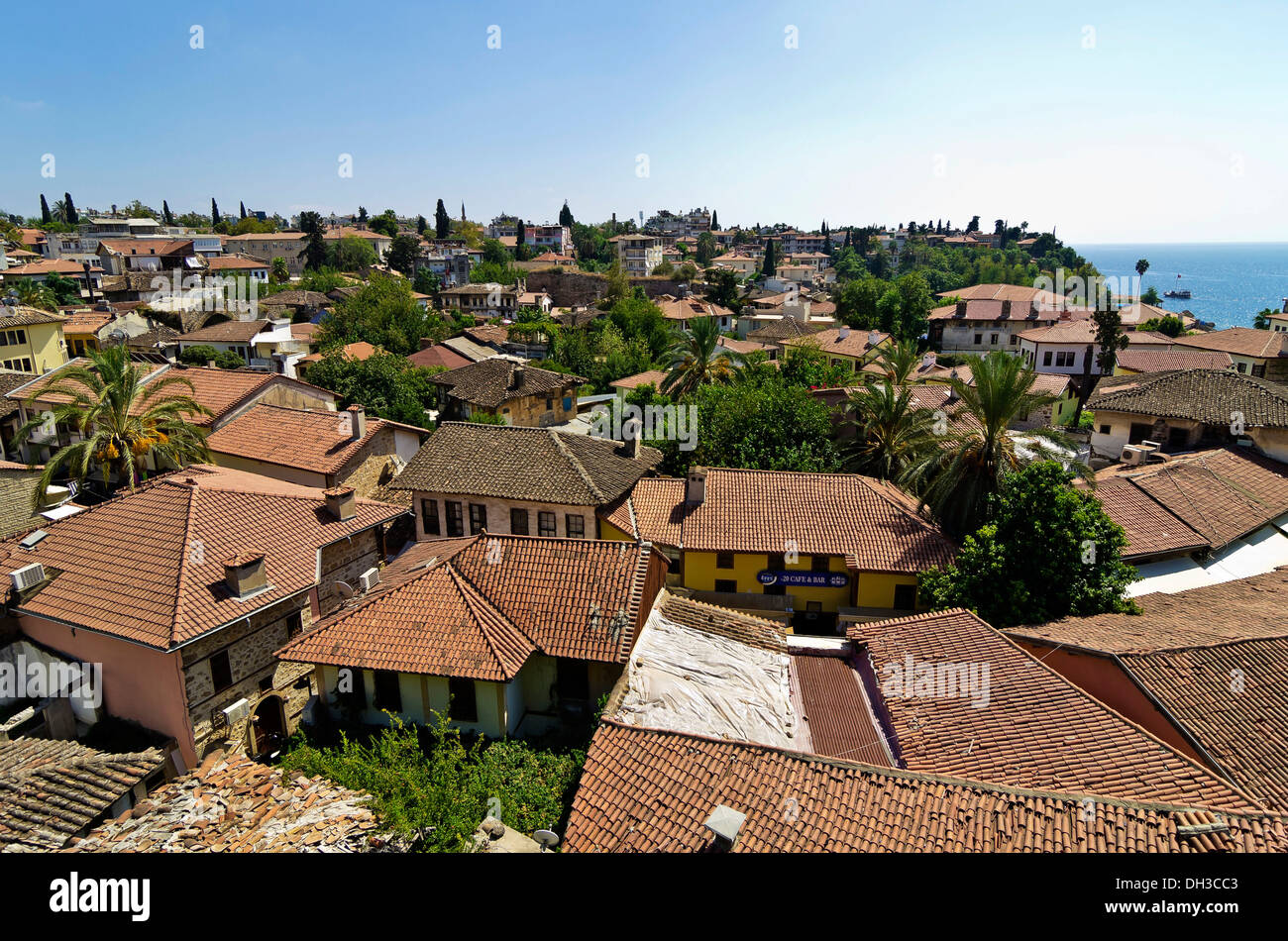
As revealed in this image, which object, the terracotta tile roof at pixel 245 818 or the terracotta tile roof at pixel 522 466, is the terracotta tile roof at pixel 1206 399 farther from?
the terracotta tile roof at pixel 245 818

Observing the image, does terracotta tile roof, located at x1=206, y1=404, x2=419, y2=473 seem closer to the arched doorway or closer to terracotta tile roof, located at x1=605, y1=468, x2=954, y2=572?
terracotta tile roof, located at x1=605, y1=468, x2=954, y2=572

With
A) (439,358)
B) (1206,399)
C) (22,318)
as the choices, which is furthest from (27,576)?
(1206,399)

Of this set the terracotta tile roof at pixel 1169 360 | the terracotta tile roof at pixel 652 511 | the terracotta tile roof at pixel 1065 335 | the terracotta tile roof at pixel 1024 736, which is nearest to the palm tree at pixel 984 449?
the terracotta tile roof at pixel 1024 736

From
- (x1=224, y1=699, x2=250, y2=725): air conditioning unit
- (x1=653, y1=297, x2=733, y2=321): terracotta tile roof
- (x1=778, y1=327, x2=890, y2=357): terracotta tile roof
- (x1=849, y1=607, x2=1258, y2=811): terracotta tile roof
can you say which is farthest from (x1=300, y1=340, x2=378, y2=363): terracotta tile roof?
(x1=849, y1=607, x2=1258, y2=811): terracotta tile roof

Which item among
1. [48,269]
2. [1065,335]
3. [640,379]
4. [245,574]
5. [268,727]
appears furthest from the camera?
[48,269]

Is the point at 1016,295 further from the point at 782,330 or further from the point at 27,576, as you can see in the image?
the point at 27,576

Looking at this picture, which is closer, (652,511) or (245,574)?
(245,574)

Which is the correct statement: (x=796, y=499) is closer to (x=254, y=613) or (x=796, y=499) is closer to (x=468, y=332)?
(x=254, y=613)
